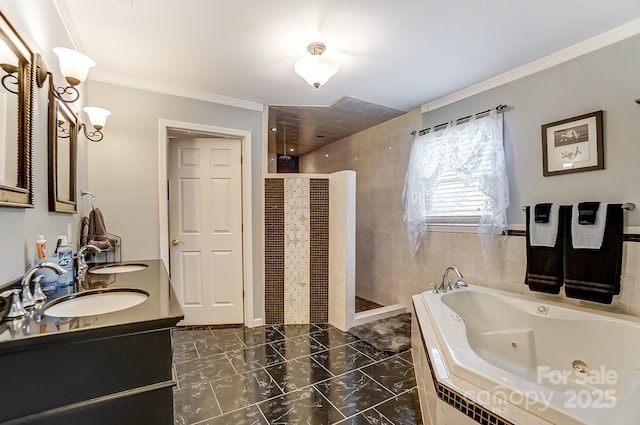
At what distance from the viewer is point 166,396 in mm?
1004

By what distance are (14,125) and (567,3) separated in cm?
281

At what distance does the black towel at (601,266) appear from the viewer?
198 centimetres

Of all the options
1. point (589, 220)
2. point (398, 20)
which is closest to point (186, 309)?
point (398, 20)

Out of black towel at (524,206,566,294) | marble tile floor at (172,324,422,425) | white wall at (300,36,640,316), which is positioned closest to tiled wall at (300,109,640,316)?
white wall at (300,36,640,316)

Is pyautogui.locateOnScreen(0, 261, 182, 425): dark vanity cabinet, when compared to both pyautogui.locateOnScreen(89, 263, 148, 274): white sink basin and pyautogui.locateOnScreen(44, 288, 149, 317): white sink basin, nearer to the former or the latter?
pyautogui.locateOnScreen(44, 288, 149, 317): white sink basin

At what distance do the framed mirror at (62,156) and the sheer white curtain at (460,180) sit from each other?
297 cm

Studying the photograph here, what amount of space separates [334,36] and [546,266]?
2.27 m

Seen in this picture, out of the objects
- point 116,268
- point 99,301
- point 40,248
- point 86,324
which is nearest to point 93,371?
point 86,324

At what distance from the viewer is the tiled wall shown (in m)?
2.55

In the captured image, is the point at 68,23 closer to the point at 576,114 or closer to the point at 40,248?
the point at 40,248

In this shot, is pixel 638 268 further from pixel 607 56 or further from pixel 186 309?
pixel 186 309

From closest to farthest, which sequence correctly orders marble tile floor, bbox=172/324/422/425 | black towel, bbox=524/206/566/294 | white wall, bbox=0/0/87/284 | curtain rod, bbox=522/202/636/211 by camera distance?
white wall, bbox=0/0/87/284 → marble tile floor, bbox=172/324/422/425 → curtain rod, bbox=522/202/636/211 → black towel, bbox=524/206/566/294

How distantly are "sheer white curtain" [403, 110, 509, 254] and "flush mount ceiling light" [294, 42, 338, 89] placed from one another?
155 cm

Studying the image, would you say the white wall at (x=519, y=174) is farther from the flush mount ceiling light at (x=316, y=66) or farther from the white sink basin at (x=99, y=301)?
the white sink basin at (x=99, y=301)
